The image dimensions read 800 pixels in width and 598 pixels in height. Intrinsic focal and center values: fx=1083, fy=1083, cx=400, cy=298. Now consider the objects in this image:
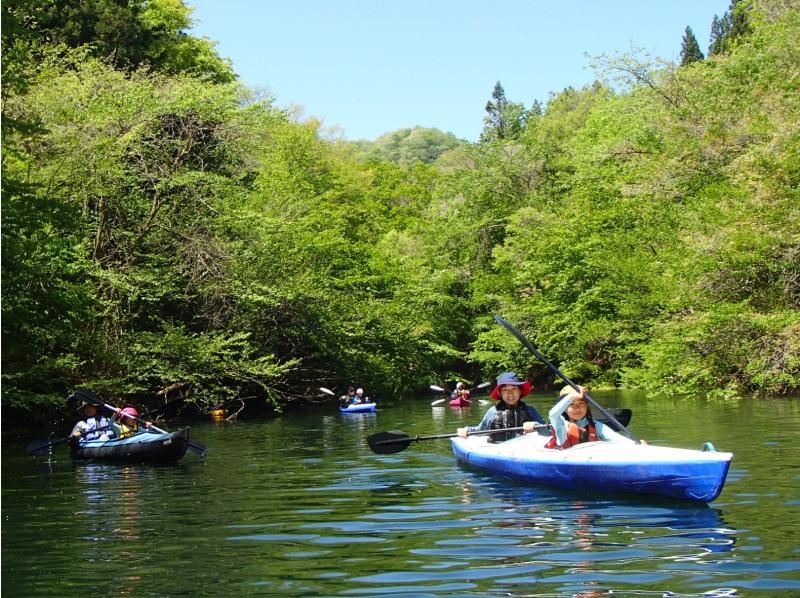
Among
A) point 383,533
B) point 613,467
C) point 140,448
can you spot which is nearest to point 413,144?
point 140,448

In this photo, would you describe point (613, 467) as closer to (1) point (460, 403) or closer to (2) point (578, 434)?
(2) point (578, 434)

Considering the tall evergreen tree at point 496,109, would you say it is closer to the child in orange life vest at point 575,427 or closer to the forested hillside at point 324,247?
the forested hillside at point 324,247

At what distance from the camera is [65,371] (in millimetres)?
23969

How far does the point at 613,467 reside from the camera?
1002 centimetres

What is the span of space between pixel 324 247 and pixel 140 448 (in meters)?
21.5

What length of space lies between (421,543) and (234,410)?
21.8 m

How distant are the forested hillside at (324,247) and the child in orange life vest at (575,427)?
345 inches

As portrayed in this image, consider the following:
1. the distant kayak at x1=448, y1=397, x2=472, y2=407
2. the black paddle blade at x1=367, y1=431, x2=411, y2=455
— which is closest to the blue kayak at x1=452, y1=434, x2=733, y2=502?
the black paddle blade at x1=367, y1=431, x2=411, y2=455

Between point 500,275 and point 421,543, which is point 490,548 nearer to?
point 421,543

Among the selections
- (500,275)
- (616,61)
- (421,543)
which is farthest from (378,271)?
(421,543)

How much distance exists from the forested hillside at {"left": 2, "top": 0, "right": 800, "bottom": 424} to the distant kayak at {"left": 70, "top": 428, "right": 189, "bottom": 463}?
2832 millimetres

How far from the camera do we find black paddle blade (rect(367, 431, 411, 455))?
1380 cm

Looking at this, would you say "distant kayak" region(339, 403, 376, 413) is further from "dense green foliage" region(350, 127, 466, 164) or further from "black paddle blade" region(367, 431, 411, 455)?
"dense green foliage" region(350, 127, 466, 164)

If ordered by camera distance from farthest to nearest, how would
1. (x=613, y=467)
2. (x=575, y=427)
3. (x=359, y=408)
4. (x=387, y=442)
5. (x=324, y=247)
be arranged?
1. (x=324, y=247)
2. (x=359, y=408)
3. (x=387, y=442)
4. (x=575, y=427)
5. (x=613, y=467)
